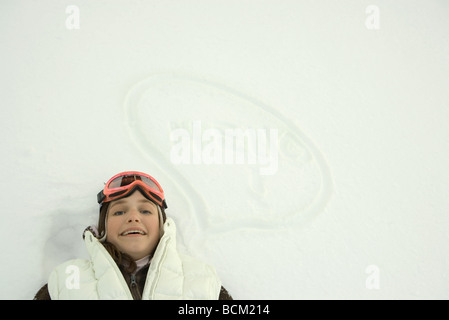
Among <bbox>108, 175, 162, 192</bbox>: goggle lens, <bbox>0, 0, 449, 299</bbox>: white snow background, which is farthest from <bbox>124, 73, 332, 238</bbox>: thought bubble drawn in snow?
<bbox>108, 175, 162, 192</bbox>: goggle lens

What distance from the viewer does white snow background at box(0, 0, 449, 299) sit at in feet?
9.60

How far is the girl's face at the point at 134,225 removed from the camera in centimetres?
242

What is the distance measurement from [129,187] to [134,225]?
10.9 inches

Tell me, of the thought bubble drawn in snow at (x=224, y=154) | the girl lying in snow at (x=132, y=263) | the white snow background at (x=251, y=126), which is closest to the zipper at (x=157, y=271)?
the girl lying in snow at (x=132, y=263)

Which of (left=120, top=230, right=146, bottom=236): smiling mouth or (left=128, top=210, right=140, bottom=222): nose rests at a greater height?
(left=128, top=210, right=140, bottom=222): nose

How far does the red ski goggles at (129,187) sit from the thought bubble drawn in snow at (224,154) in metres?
0.44

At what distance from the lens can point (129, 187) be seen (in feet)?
8.52

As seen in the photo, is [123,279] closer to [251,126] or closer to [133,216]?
[133,216]

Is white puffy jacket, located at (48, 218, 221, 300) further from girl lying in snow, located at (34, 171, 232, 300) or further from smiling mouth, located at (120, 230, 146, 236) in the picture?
smiling mouth, located at (120, 230, 146, 236)

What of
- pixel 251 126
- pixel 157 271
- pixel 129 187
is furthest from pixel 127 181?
pixel 251 126

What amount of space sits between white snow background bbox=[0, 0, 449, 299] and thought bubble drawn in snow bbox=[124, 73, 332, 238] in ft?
0.04

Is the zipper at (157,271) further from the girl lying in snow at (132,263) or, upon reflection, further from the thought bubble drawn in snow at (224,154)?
the thought bubble drawn in snow at (224,154)
